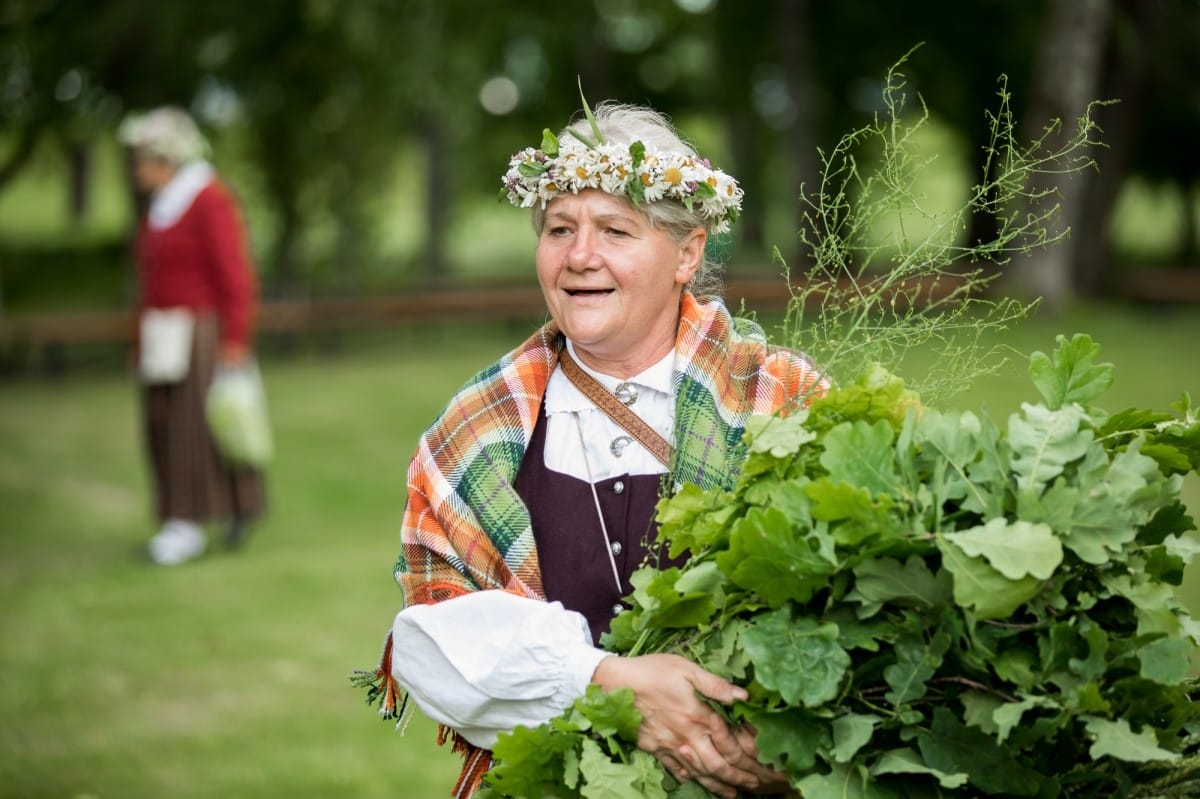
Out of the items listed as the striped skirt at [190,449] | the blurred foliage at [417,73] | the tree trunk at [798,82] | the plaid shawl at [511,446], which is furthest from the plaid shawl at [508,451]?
the tree trunk at [798,82]

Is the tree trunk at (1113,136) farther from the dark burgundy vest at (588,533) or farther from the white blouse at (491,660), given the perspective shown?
the white blouse at (491,660)

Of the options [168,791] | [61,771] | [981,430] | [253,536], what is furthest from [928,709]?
[253,536]

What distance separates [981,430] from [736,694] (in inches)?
20.9

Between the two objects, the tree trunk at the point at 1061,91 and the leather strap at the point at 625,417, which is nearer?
the leather strap at the point at 625,417

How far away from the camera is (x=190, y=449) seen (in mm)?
8172

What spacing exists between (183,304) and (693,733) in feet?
20.3

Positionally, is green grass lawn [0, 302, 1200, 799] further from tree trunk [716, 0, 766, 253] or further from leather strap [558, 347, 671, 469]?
tree trunk [716, 0, 766, 253]

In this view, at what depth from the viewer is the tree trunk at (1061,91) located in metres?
15.5

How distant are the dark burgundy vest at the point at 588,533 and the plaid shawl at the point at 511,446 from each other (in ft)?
0.17

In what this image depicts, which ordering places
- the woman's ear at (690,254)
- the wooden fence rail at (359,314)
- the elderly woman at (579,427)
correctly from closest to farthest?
the elderly woman at (579,427) → the woman's ear at (690,254) → the wooden fence rail at (359,314)

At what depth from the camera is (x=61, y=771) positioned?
17.1 feet

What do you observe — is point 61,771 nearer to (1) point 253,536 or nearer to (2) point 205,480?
(2) point 205,480

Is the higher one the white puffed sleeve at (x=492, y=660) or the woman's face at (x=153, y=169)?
the woman's face at (x=153, y=169)

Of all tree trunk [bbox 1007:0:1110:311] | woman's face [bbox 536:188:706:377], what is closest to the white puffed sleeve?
woman's face [bbox 536:188:706:377]
